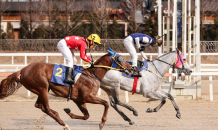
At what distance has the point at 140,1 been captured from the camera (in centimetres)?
2373

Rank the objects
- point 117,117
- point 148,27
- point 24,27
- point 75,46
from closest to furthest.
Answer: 1. point 75,46
2. point 117,117
3. point 148,27
4. point 24,27

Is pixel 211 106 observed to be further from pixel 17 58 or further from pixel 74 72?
pixel 17 58

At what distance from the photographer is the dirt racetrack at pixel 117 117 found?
540 cm

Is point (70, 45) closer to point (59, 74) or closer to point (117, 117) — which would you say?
point (59, 74)

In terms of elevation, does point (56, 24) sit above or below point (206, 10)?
below

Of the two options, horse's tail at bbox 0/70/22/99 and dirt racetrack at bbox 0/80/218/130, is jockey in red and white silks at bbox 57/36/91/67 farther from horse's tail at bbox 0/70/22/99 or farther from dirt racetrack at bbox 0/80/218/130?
dirt racetrack at bbox 0/80/218/130

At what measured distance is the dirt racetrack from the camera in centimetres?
540

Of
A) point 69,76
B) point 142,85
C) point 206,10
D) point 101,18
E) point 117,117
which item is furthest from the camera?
point 206,10

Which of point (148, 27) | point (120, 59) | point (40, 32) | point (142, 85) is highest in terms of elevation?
point (148, 27)

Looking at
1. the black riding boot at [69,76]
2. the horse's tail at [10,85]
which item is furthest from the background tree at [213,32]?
the horse's tail at [10,85]

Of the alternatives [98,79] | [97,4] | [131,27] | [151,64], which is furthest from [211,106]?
[97,4]

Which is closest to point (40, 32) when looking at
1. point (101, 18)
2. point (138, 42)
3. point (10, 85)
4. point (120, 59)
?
point (101, 18)

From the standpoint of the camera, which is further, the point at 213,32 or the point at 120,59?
the point at 213,32

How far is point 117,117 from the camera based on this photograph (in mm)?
6301
